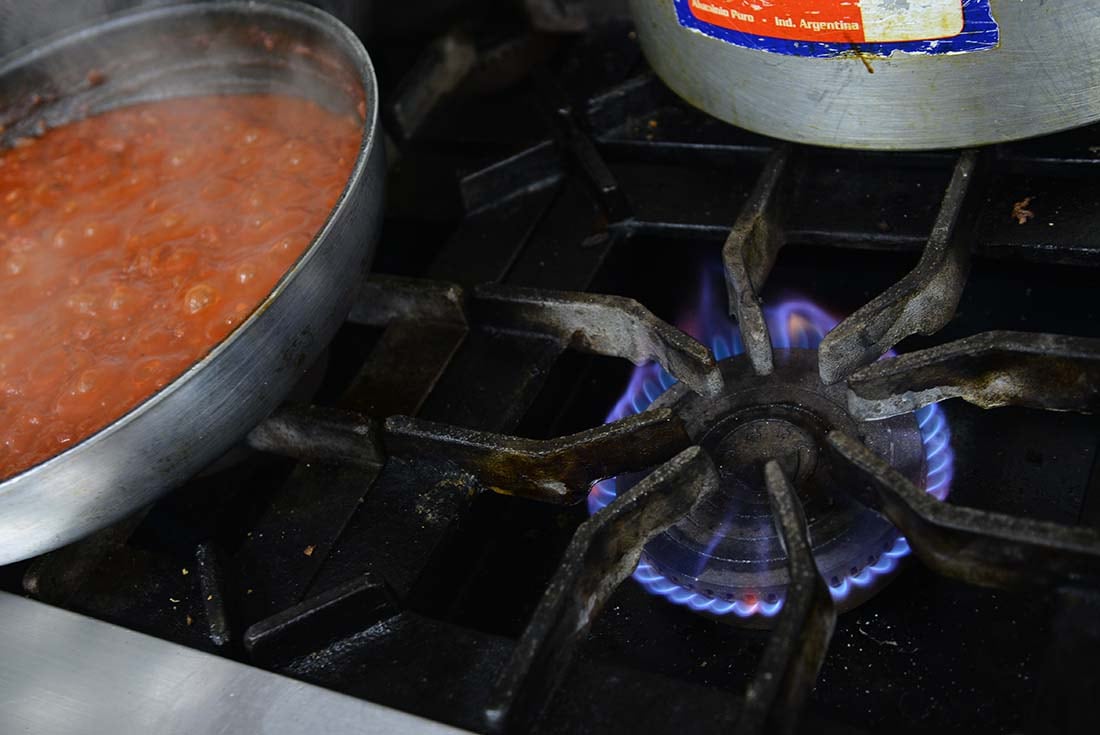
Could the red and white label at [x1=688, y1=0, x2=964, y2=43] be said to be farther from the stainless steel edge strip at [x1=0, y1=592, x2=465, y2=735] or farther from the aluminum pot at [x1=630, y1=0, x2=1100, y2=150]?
the stainless steel edge strip at [x1=0, y1=592, x2=465, y2=735]

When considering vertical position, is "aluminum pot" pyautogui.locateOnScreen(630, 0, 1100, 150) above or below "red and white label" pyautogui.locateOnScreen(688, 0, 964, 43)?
below

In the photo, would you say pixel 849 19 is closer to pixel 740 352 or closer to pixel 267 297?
pixel 740 352

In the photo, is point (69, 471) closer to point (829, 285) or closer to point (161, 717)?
point (161, 717)

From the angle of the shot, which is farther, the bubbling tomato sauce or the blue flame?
the bubbling tomato sauce

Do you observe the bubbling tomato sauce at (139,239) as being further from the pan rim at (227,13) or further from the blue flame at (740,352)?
the blue flame at (740,352)

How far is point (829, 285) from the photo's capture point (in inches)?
38.6

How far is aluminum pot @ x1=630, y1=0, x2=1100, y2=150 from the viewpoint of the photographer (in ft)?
2.26

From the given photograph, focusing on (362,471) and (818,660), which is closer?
(818,660)

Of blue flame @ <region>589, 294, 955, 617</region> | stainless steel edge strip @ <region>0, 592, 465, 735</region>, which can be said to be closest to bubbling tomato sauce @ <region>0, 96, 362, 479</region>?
stainless steel edge strip @ <region>0, 592, 465, 735</region>

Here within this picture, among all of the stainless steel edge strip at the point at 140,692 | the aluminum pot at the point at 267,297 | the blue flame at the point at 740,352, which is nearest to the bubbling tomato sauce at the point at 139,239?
the aluminum pot at the point at 267,297

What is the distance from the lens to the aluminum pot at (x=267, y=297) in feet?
2.16

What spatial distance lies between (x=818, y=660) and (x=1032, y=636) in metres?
0.18

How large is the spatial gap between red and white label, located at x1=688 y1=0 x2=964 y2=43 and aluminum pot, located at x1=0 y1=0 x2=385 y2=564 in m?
0.29

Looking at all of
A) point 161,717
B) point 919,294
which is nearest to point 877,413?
point 919,294
